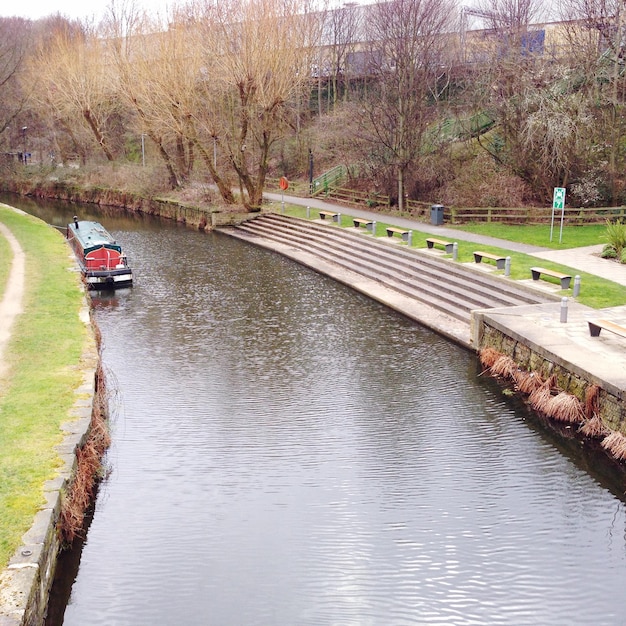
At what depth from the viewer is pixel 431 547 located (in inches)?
380

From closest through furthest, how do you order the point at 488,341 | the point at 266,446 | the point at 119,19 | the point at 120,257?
the point at 266,446, the point at 488,341, the point at 120,257, the point at 119,19

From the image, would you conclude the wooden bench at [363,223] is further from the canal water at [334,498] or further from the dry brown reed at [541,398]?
the dry brown reed at [541,398]

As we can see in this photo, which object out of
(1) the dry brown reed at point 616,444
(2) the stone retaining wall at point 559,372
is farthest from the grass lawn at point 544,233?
(1) the dry brown reed at point 616,444

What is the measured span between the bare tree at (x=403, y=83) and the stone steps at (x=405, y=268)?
575 cm

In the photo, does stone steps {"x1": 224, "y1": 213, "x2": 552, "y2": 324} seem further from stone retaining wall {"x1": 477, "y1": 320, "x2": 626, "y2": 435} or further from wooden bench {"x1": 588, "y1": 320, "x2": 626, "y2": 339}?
wooden bench {"x1": 588, "y1": 320, "x2": 626, "y2": 339}

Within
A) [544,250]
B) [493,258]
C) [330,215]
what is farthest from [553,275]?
[330,215]

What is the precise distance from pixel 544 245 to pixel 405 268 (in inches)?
209

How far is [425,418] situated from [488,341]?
3920 millimetres

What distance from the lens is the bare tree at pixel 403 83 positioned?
107ft

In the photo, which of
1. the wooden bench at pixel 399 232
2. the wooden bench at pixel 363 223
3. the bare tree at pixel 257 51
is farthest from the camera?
the bare tree at pixel 257 51

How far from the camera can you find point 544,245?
83.7ft

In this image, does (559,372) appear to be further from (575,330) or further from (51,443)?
(51,443)

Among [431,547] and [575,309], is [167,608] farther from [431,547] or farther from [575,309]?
[575,309]

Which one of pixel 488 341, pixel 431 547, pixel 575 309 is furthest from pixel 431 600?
pixel 575 309
